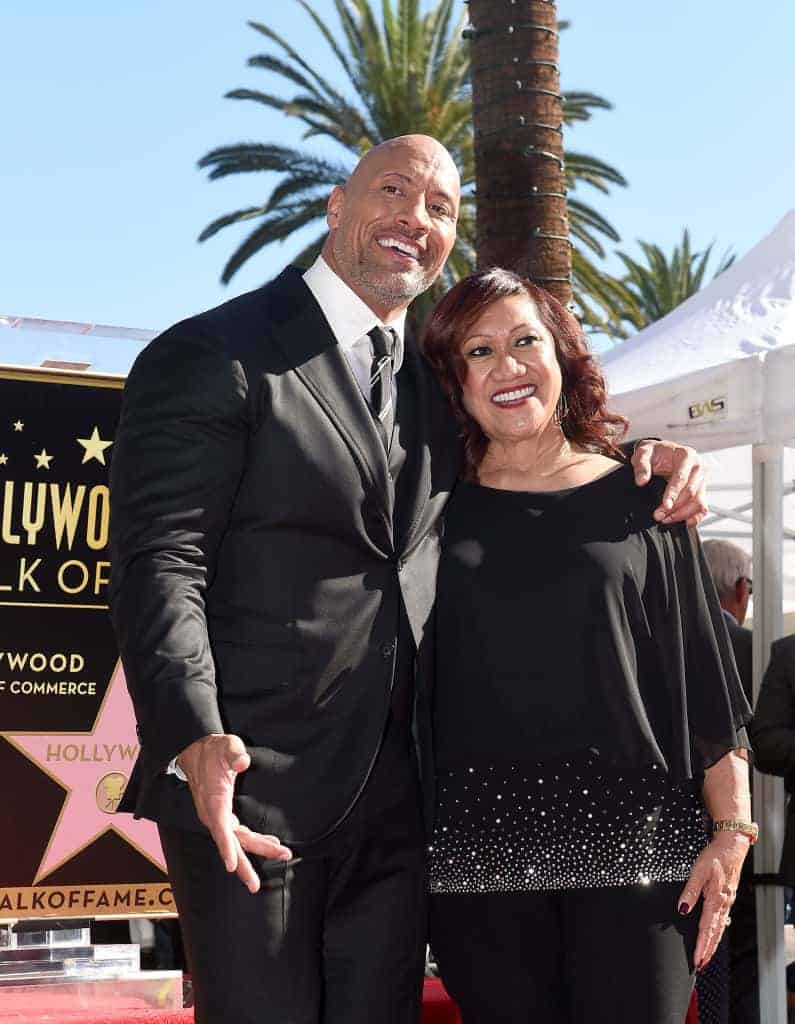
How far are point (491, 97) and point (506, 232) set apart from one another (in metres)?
0.68

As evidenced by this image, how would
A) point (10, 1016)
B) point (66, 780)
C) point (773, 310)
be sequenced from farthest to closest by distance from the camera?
point (773, 310)
point (66, 780)
point (10, 1016)

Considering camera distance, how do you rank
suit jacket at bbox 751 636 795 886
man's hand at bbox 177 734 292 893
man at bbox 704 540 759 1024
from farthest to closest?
man at bbox 704 540 759 1024
suit jacket at bbox 751 636 795 886
man's hand at bbox 177 734 292 893

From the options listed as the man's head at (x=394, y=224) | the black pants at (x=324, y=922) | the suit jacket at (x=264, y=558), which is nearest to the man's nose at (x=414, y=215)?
the man's head at (x=394, y=224)

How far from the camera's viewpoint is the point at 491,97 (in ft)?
21.2

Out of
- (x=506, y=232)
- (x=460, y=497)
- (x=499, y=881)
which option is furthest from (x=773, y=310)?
(x=499, y=881)

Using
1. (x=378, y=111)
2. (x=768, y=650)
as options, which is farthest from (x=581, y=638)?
(x=378, y=111)

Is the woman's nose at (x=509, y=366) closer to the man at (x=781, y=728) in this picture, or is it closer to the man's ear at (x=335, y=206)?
the man's ear at (x=335, y=206)

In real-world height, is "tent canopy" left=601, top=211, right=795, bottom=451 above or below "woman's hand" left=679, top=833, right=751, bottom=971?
above

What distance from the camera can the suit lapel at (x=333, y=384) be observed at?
2320mm

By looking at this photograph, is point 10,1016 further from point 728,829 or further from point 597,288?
point 597,288

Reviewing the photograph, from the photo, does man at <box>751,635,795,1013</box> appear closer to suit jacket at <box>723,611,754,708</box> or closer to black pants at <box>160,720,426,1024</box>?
suit jacket at <box>723,611,754,708</box>

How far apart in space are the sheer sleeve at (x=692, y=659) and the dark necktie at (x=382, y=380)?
534 millimetres

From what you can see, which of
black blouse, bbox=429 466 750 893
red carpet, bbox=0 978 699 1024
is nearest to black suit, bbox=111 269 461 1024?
black blouse, bbox=429 466 750 893

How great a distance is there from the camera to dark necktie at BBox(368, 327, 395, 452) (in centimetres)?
245
